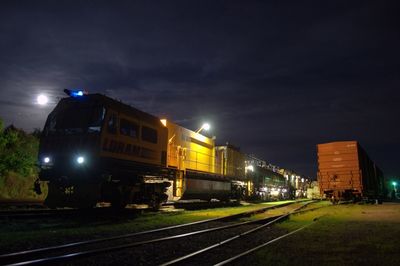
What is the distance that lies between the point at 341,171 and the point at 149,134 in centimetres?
1685

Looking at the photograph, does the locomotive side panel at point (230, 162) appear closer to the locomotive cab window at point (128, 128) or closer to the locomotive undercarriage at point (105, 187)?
the locomotive undercarriage at point (105, 187)

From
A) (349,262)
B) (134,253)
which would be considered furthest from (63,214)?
(349,262)

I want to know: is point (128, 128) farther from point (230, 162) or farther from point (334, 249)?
point (230, 162)

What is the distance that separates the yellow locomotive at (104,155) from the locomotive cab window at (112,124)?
→ 33 mm

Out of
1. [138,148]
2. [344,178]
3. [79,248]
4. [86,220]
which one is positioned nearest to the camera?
[79,248]

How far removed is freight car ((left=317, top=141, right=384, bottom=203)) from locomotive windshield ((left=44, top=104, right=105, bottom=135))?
1936 centimetres

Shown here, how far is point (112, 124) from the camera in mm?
11984

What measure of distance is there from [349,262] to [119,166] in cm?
818

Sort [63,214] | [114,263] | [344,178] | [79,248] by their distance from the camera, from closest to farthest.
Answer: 1. [114,263]
2. [79,248]
3. [63,214]
4. [344,178]

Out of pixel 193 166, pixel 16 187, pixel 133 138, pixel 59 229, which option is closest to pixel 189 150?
pixel 193 166

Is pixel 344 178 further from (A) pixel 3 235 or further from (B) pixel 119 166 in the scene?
(A) pixel 3 235

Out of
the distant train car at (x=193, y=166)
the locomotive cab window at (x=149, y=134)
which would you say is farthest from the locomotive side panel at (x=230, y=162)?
the locomotive cab window at (x=149, y=134)

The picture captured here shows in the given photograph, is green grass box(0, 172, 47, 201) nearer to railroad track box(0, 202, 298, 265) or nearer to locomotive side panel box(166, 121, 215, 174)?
locomotive side panel box(166, 121, 215, 174)

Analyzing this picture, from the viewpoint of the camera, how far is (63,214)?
11.8 metres
